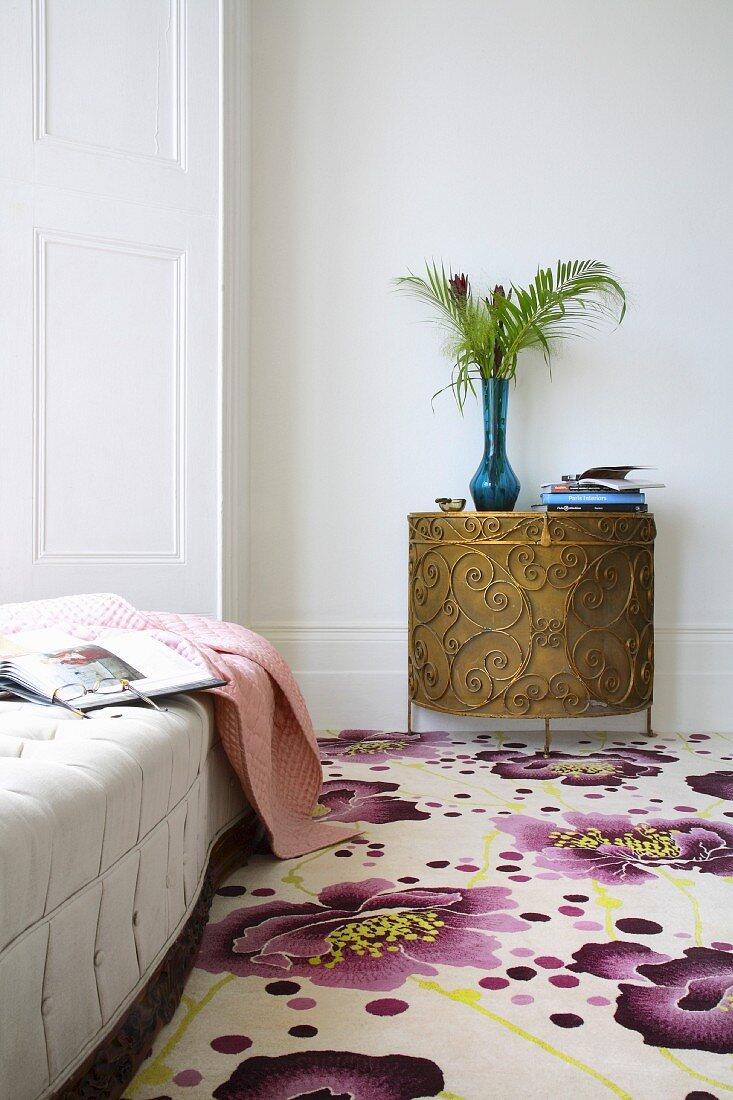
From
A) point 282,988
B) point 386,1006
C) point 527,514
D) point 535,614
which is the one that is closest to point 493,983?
point 386,1006

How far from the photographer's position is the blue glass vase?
3.08 meters

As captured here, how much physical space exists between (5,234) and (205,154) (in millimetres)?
682

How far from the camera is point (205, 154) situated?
305 centimetres

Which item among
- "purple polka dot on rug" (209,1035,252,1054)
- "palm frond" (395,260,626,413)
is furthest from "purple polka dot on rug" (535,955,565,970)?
"palm frond" (395,260,626,413)

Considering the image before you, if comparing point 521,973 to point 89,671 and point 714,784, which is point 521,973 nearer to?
point 89,671

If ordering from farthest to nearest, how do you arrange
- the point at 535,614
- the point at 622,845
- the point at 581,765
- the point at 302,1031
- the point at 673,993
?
the point at 535,614 → the point at 581,765 → the point at 622,845 → the point at 673,993 → the point at 302,1031

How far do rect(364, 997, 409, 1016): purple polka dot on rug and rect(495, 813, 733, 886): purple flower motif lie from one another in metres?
0.63

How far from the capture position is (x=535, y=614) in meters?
2.92

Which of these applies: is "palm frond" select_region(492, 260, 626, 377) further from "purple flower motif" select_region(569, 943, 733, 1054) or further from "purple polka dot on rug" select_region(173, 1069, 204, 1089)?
"purple polka dot on rug" select_region(173, 1069, 204, 1089)

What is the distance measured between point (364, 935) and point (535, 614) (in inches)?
60.2

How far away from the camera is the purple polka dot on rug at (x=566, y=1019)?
1260 mm

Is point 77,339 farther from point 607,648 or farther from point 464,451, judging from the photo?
point 607,648

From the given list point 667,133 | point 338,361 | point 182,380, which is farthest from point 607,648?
point 667,133

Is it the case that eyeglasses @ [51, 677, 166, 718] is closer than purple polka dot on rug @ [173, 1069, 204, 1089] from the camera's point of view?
No
